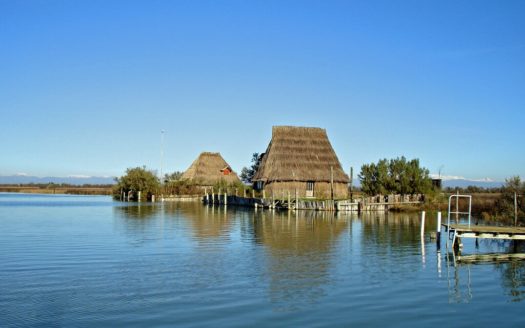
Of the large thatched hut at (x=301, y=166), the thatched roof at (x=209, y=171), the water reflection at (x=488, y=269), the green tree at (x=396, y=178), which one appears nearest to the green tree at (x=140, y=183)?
the thatched roof at (x=209, y=171)

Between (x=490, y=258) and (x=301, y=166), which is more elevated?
(x=301, y=166)

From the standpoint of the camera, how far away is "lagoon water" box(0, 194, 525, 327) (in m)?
12.3

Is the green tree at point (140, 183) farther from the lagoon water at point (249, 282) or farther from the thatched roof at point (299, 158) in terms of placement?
the lagoon water at point (249, 282)

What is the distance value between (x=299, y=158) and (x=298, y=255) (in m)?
37.6

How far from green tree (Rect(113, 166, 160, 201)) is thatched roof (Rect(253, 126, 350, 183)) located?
69.7ft

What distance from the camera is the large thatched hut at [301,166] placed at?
56531 mm

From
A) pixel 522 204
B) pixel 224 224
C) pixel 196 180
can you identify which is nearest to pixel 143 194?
pixel 196 180

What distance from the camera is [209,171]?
81.2 m

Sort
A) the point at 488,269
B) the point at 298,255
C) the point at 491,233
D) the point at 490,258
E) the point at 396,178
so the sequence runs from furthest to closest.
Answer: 1. the point at 396,178
2. the point at 491,233
3. the point at 298,255
4. the point at 490,258
5. the point at 488,269

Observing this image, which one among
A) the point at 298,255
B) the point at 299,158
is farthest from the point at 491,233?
the point at 299,158

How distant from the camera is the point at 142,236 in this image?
90.1ft

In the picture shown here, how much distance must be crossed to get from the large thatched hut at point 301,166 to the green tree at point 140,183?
20.7 metres

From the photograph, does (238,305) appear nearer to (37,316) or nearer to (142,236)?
(37,316)

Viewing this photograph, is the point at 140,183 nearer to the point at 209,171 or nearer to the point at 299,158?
the point at 209,171
